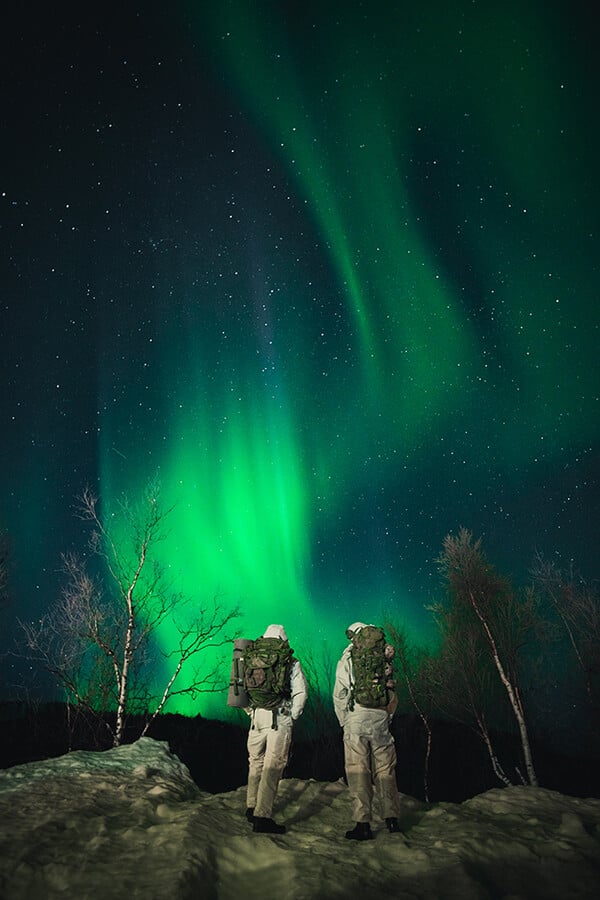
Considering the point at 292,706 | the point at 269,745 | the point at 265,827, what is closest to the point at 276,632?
the point at 292,706

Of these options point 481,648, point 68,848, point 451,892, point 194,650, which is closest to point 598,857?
point 451,892

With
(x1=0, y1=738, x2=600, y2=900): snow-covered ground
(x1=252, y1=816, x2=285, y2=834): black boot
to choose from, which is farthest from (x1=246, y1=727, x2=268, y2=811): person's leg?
(x1=252, y1=816, x2=285, y2=834): black boot

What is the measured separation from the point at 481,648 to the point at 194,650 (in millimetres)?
19314

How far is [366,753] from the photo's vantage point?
7.14 metres

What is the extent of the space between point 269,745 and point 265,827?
909 mm

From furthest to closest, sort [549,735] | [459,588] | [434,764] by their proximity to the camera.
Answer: [434,764] < [549,735] < [459,588]

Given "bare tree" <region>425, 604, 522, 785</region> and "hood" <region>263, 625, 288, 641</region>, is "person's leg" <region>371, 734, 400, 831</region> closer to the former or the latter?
"hood" <region>263, 625, 288, 641</region>

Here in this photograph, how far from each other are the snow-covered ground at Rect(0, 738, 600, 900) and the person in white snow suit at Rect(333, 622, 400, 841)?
42cm

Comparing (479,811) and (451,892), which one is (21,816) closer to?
(451,892)

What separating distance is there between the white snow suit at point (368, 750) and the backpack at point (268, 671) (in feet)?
3.13

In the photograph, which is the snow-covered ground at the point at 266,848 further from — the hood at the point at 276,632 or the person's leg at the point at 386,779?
the hood at the point at 276,632

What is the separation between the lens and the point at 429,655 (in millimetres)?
29391

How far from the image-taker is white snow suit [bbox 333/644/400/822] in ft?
22.2

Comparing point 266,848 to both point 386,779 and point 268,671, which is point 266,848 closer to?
point 268,671
